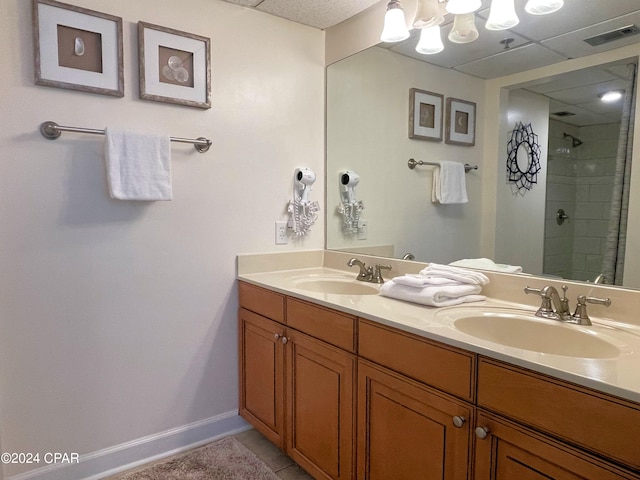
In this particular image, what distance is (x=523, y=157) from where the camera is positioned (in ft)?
5.10

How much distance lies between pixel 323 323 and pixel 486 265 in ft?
2.29

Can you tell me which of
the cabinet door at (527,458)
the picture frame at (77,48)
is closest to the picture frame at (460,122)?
the cabinet door at (527,458)

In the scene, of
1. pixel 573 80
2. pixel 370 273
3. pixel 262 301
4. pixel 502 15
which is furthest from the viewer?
pixel 370 273

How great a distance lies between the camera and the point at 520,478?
952 millimetres

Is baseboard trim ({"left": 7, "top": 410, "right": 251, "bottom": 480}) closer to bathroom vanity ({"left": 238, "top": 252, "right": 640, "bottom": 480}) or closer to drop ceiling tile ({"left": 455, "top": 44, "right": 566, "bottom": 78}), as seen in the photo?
bathroom vanity ({"left": 238, "top": 252, "right": 640, "bottom": 480})

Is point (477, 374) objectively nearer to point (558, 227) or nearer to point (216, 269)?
point (558, 227)

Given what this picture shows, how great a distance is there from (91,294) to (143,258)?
0.25 metres

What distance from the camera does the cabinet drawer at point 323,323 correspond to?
56.4 inches

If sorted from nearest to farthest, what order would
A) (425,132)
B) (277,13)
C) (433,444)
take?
(433,444) < (425,132) < (277,13)

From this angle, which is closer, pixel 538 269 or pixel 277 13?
pixel 538 269

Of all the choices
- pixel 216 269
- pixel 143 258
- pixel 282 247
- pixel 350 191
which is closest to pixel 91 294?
pixel 143 258

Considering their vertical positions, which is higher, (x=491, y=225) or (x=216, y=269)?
(x=491, y=225)

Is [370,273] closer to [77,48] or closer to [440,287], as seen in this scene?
[440,287]

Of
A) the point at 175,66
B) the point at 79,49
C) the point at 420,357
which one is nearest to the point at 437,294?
the point at 420,357
